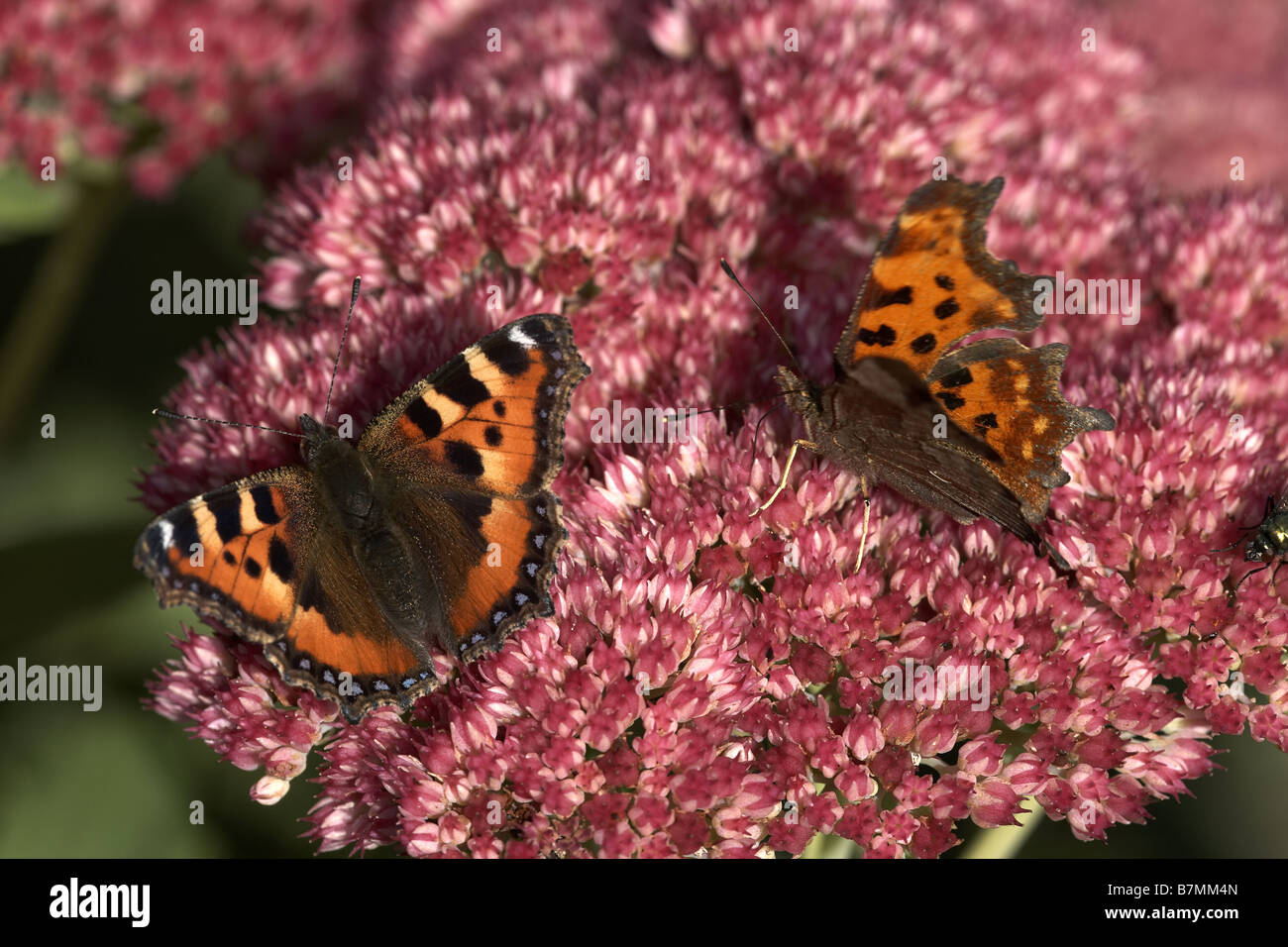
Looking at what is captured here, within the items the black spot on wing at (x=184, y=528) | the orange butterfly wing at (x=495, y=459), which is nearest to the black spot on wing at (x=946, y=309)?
the orange butterfly wing at (x=495, y=459)

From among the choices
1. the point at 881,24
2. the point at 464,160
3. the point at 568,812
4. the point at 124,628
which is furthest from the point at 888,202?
the point at 124,628

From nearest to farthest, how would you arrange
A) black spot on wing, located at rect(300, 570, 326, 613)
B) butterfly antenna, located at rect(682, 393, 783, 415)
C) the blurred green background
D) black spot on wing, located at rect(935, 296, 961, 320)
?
black spot on wing, located at rect(300, 570, 326, 613) < black spot on wing, located at rect(935, 296, 961, 320) < butterfly antenna, located at rect(682, 393, 783, 415) < the blurred green background

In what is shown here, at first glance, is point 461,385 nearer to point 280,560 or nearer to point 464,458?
point 464,458

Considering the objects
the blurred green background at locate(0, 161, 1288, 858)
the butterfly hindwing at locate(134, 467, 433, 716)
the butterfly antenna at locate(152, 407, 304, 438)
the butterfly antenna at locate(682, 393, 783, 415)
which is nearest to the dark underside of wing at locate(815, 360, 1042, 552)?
the butterfly antenna at locate(682, 393, 783, 415)

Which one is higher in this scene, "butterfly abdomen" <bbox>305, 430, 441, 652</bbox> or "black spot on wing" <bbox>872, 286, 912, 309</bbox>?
"black spot on wing" <bbox>872, 286, 912, 309</bbox>

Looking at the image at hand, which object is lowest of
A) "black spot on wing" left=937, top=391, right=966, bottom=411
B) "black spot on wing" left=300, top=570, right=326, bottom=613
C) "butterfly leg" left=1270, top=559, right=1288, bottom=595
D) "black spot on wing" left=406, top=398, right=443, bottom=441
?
"butterfly leg" left=1270, top=559, right=1288, bottom=595

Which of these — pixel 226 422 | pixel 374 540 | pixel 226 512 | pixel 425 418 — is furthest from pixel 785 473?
pixel 226 422

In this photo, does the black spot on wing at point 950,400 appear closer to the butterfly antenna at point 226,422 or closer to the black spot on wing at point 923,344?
the black spot on wing at point 923,344

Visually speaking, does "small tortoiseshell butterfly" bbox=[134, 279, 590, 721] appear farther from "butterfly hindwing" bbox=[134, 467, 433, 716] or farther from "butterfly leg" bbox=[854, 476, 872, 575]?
"butterfly leg" bbox=[854, 476, 872, 575]
